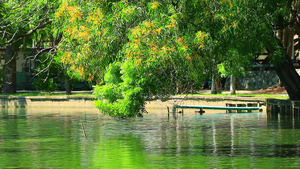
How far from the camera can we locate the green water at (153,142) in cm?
2109

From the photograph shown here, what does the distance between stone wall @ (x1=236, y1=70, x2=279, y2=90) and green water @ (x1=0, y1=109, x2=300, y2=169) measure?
2078 centimetres

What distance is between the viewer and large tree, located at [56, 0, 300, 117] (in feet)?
101

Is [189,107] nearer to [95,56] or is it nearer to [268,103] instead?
[268,103]

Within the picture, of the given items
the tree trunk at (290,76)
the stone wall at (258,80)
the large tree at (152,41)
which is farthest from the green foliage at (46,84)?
the large tree at (152,41)

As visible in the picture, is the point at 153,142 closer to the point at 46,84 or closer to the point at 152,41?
the point at 152,41

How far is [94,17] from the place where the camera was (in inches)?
1289

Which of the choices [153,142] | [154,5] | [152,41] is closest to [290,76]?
[154,5]

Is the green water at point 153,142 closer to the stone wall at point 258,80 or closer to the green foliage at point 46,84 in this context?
the green foliage at point 46,84

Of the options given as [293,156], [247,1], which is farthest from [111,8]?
[293,156]

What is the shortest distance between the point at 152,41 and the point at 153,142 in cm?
473

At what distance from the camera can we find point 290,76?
4272cm

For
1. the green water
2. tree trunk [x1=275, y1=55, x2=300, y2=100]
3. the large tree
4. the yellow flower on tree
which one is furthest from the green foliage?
the yellow flower on tree

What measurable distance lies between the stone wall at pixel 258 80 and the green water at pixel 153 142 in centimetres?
2078

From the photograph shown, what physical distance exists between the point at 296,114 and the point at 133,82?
12981 millimetres
